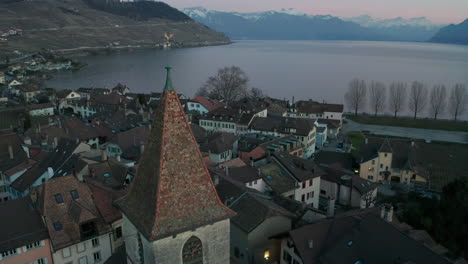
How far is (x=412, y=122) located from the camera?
278 ft

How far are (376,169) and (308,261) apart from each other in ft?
104

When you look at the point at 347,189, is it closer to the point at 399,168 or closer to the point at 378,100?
the point at 399,168

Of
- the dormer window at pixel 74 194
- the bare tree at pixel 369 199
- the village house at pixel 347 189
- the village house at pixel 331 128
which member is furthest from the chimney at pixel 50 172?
the village house at pixel 331 128

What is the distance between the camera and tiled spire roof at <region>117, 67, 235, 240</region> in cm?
1105

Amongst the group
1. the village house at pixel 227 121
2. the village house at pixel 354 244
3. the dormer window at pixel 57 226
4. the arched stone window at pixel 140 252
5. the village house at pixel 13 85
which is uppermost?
the arched stone window at pixel 140 252

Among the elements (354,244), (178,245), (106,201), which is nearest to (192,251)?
(178,245)

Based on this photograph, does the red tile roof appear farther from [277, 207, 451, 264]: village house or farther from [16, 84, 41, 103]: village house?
[16, 84, 41, 103]: village house

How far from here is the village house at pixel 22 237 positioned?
22.2 m

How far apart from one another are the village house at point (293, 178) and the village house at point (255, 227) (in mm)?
9601

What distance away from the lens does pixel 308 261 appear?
20.5 metres

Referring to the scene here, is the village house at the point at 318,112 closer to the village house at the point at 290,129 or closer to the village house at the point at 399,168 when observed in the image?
the village house at the point at 290,129

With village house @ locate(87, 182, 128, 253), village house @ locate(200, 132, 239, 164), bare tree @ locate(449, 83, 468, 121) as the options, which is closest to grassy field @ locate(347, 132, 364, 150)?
village house @ locate(200, 132, 239, 164)

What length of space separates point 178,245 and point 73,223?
50.7 feet

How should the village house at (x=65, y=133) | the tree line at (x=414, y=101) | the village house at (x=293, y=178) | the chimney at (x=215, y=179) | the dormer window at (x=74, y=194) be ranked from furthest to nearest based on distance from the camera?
the tree line at (x=414, y=101) → the village house at (x=65, y=133) → the village house at (x=293, y=178) → the chimney at (x=215, y=179) → the dormer window at (x=74, y=194)
